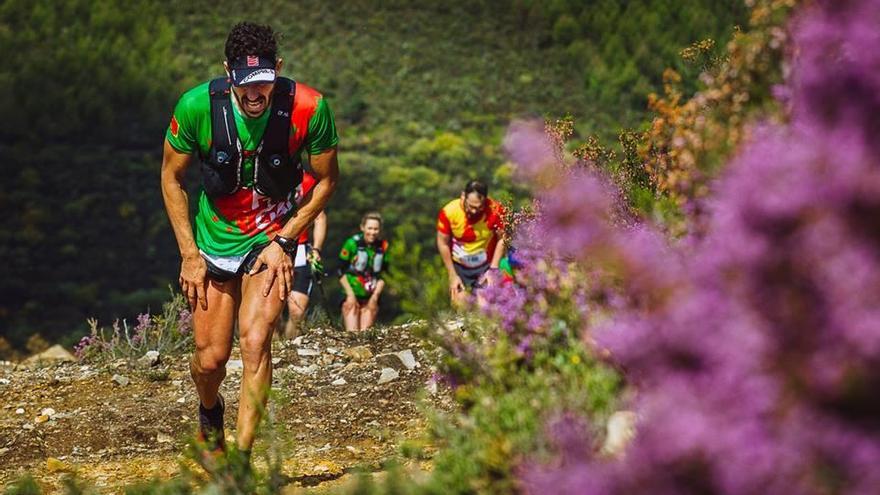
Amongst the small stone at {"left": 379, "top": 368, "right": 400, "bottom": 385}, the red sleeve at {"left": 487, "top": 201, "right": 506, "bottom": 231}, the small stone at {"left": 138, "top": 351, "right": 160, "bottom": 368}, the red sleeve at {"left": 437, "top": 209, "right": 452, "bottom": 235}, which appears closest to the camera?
the small stone at {"left": 379, "top": 368, "right": 400, "bottom": 385}

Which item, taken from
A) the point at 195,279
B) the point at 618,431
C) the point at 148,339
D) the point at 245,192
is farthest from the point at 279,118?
the point at 148,339

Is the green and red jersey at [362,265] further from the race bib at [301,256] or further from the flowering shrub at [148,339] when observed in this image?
the flowering shrub at [148,339]

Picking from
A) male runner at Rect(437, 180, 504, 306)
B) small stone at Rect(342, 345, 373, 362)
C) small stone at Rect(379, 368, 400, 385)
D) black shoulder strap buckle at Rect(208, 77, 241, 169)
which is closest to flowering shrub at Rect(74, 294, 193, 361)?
small stone at Rect(342, 345, 373, 362)

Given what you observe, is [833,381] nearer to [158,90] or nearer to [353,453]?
[353,453]

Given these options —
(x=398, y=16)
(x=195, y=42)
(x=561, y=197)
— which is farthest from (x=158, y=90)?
(x=561, y=197)

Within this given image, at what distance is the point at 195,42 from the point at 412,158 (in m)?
9.13

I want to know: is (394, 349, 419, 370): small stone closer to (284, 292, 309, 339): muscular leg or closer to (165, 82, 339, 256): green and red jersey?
(284, 292, 309, 339): muscular leg

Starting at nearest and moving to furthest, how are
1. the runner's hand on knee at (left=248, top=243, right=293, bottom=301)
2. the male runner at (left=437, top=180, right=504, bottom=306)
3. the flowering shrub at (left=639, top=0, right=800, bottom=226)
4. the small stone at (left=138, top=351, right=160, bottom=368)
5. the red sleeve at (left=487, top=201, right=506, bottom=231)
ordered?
1. the flowering shrub at (left=639, top=0, right=800, bottom=226)
2. the runner's hand on knee at (left=248, top=243, right=293, bottom=301)
3. the small stone at (left=138, top=351, right=160, bottom=368)
4. the red sleeve at (left=487, top=201, right=506, bottom=231)
5. the male runner at (left=437, top=180, right=504, bottom=306)

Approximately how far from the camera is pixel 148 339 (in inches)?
407

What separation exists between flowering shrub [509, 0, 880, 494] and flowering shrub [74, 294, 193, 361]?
7864 millimetres

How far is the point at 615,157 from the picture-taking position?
7.74 metres

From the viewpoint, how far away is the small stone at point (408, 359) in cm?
927

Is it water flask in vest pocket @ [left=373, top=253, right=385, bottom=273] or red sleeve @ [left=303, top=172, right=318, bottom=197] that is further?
water flask in vest pocket @ [left=373, top=253, right=385, bottom=273]

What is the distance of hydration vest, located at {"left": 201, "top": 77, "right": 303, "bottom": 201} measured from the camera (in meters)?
5.43
